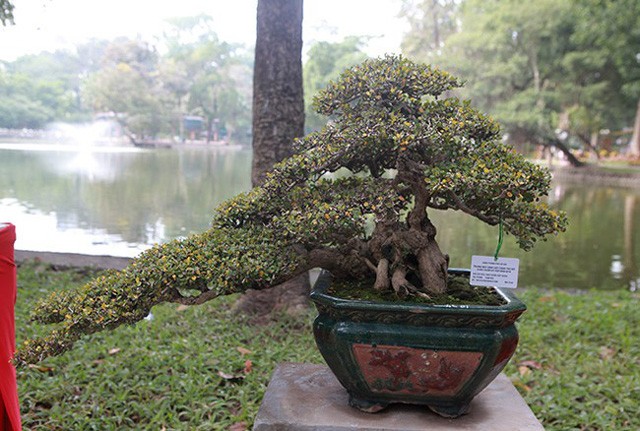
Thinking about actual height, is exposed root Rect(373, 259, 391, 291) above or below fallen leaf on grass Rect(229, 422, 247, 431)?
above

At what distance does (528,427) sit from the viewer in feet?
5.46

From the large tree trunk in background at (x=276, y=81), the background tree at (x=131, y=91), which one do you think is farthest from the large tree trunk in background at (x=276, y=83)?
the background tree at (x=131, y=91)

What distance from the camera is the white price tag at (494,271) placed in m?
1.76

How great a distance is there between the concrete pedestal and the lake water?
3.67 metres

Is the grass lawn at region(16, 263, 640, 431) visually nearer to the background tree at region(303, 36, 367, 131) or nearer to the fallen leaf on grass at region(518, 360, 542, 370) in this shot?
the fallen leaf on grass at region(518, 360, 542, 370)

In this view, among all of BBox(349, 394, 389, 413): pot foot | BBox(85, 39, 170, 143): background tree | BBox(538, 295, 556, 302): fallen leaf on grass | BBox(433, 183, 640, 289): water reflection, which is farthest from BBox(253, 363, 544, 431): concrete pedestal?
BBox(85, 39, 170, 143): background tree

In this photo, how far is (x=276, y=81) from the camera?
11.2 ft

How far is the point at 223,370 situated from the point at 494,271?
156 cm

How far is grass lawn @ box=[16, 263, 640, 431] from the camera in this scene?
2.42 meters

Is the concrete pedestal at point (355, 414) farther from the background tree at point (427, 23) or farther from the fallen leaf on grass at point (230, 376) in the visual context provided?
the background tree at point (427, 23)

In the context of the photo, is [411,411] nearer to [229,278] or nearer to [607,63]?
[229,278]

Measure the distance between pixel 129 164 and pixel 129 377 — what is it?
13790 millimetres

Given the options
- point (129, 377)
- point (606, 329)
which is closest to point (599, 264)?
point (606, 329)

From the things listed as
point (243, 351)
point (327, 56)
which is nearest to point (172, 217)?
point (243, 351)
